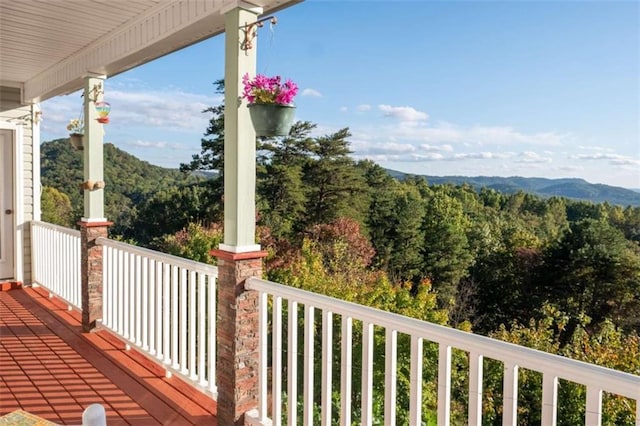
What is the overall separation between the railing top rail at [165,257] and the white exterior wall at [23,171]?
2532 mm

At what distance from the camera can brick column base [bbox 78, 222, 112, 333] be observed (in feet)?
14.6

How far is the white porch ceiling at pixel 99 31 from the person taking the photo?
3080 millimetres

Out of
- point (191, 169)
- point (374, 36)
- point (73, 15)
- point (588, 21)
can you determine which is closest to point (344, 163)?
point (191, 169)

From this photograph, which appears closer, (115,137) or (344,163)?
(115,137)

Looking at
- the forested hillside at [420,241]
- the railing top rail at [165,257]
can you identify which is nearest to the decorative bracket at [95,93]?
the railing top rail at [165,257]

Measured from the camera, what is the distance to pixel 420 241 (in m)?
26.9

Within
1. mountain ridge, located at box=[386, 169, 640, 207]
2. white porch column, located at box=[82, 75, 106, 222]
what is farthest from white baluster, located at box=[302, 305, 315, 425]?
mountain ridge, located at box=[386, 169, 640, 207]

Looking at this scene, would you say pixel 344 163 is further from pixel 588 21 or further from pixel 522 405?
pixel 588 21

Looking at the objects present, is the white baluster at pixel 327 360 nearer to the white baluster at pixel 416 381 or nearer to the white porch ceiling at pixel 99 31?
the white baluster at pixel 416 381

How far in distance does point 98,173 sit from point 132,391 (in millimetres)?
2267

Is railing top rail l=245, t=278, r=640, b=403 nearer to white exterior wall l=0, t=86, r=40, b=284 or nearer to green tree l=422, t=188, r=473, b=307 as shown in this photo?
white exterior wall l=0, t=86, r=40, b=284

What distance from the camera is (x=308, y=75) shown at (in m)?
32.5

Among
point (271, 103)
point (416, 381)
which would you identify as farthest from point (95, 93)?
point (416, 381)

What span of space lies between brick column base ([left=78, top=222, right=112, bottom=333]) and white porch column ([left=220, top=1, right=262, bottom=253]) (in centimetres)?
238
